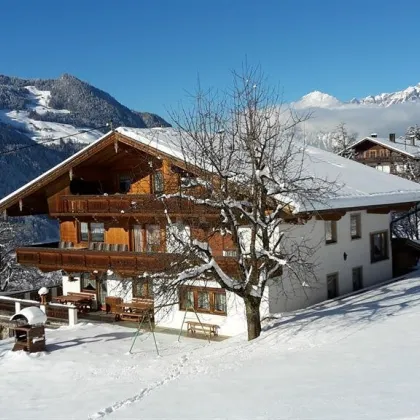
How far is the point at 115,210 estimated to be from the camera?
22219 millimetres

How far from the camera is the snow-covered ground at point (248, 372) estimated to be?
1003 centimetres

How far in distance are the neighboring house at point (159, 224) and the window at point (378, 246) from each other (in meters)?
0.04

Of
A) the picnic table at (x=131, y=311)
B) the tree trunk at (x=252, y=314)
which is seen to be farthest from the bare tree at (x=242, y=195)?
the picnic table at (x=131, y=311)

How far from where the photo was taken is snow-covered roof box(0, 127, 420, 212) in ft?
65.4

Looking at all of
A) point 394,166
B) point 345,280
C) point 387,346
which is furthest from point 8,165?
point 387,346

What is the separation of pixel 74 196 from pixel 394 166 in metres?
51.3

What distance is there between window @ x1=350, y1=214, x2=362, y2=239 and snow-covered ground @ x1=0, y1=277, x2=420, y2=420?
3554 millimetres

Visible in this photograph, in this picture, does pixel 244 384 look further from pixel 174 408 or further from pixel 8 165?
pixel 8 165

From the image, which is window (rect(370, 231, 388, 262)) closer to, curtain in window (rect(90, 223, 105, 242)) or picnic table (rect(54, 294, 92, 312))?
curtain in window (rect(90, 223, 105, 242))

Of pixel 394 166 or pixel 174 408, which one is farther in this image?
pixel 394 166

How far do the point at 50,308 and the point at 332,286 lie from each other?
11.0 metres

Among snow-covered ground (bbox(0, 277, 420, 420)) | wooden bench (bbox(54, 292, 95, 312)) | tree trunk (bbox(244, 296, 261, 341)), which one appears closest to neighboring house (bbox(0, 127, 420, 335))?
wooden bench (bbox(54, 292, 95, 312))

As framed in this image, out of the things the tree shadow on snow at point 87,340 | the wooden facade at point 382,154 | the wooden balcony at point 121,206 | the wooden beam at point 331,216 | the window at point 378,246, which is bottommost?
the tree shadow on snow at point 87,340

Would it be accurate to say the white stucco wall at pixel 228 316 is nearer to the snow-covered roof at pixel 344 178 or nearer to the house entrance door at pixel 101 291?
the house entrance door at pixel 101 291
